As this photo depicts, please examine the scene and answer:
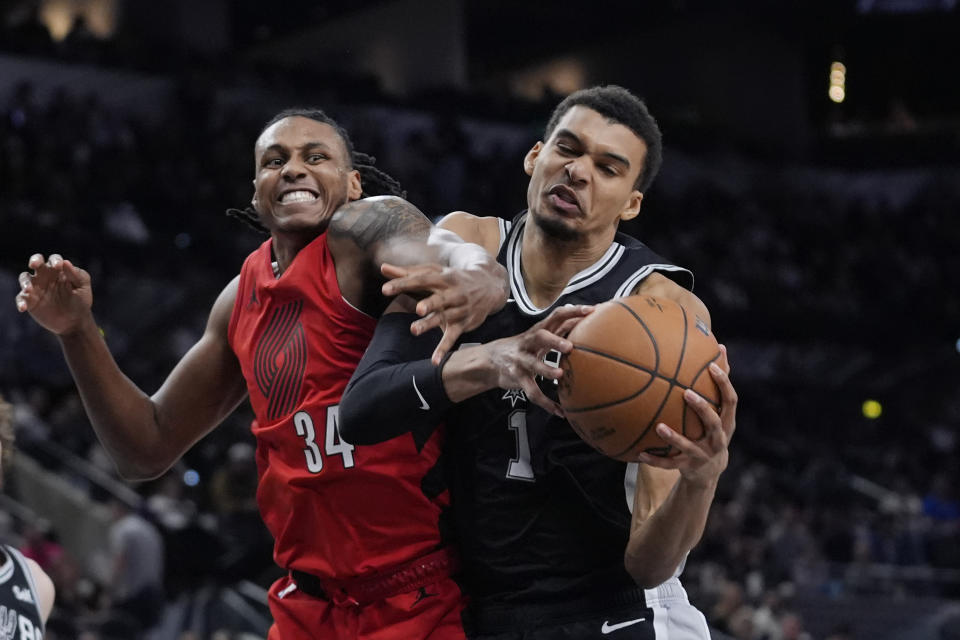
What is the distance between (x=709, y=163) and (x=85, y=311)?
63.6 ft

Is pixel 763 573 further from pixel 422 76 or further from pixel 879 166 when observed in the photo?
pixel 879 166

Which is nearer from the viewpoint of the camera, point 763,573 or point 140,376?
point 140,376

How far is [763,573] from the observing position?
1135 centimetres

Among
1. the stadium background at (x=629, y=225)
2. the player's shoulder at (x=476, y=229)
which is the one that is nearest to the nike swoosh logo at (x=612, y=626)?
the player's shoulder at (x=476, y=229)

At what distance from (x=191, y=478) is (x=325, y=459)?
24.0 ft

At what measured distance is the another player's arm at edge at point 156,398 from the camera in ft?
12.1

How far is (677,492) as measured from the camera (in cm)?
293

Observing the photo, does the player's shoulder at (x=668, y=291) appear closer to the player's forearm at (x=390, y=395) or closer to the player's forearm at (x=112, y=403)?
the player's forearm at (x=390, y=395)

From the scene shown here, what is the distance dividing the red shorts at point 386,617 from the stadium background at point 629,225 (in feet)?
14.5

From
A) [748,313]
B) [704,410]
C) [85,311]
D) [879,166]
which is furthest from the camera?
[879,166]

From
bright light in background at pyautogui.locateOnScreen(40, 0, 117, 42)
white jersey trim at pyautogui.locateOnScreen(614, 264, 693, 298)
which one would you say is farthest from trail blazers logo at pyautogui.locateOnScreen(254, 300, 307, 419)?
bright light in background at pyautogui.locateOnScreen(40, 0, 117, 42)

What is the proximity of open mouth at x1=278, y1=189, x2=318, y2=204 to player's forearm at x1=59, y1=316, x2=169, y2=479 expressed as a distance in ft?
2.30

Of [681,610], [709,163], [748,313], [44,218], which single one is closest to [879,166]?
[709,163]

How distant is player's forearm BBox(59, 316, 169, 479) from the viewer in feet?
12.1
